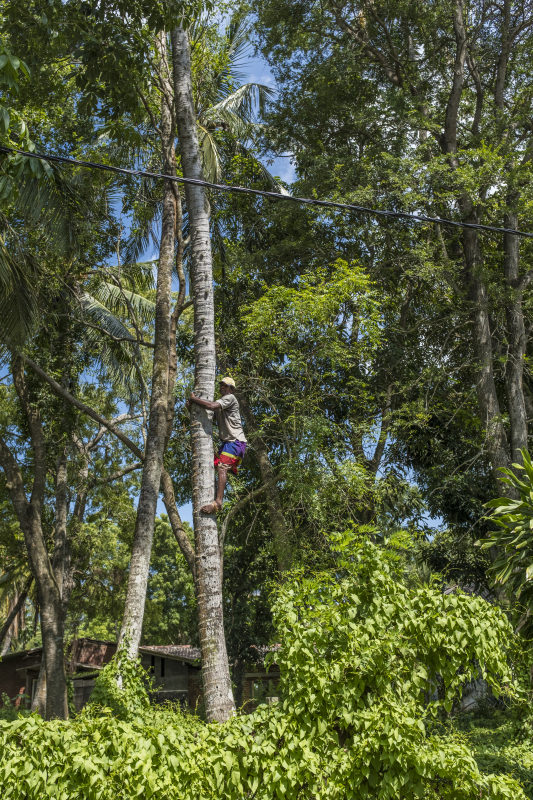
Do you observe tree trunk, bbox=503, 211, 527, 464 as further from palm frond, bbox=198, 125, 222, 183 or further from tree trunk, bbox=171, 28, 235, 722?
tree trunk, bbox=171, 28, 235, 722

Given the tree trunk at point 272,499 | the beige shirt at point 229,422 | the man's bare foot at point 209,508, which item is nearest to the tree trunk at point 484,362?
the tree trunk at point 272,499

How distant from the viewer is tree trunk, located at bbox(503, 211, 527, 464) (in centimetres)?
1165

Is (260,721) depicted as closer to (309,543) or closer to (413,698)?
(413,698)

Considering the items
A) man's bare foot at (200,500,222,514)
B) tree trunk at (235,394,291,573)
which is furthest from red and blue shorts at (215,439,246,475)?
tree trunk at (235,394,291,573)

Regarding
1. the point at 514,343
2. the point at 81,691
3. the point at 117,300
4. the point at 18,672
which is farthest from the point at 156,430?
the point at 18,672

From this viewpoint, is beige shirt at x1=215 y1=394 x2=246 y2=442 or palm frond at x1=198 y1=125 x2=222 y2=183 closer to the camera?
beige shirt at x1=215 y1=394 x2=246 y2=442

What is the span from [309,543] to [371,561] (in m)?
6.01

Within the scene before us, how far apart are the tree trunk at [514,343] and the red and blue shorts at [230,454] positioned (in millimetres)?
6436

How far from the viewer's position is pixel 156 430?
928cm

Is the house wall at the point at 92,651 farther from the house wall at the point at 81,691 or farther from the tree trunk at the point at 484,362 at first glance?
the tree trunk at the point at 484,362

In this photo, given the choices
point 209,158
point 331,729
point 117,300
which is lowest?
point 331,729

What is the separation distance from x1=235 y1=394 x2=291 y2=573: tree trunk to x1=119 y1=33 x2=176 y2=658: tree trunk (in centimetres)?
208

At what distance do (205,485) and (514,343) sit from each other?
8286mm

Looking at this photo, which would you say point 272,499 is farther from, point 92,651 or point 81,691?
point 92,651
